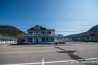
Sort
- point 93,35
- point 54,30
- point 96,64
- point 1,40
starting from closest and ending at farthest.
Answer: point 96,64, point 54,30, point 1,40, point 93,35

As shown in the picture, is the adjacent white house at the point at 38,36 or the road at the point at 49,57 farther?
the adjacent white house at the point at 38,36

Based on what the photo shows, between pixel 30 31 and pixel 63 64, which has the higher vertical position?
pixel 30 31

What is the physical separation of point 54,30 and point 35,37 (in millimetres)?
8899

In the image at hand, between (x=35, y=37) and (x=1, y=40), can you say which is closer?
(x=35, y=37)

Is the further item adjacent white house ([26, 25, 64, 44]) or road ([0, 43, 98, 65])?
adjacent white house ([26, 25, 64, 44])

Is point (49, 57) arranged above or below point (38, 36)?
below

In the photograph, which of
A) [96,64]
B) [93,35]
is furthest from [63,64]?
[93,35]

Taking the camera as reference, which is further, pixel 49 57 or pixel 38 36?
pixel 38 36

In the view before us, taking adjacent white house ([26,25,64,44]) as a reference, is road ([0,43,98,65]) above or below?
below

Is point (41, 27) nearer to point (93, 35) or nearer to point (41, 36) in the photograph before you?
point (41, 36)

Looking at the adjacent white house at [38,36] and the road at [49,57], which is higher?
the adjacent white house at [38,36]

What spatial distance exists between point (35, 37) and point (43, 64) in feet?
135

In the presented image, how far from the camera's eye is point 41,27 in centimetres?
5466

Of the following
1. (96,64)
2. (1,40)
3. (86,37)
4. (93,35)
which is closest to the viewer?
(96,64)
